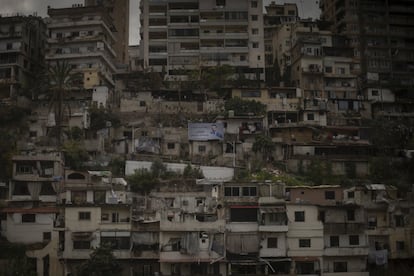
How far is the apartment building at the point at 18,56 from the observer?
61.7 m

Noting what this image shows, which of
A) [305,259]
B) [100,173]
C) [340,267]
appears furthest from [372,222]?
[100,173]

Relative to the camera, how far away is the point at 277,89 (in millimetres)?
61594

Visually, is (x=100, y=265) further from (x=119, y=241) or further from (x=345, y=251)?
(x=345, y=251)

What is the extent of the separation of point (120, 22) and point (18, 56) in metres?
18.9

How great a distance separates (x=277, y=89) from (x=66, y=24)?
1040 inches

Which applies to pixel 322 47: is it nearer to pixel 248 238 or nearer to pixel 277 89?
pixel 277 89

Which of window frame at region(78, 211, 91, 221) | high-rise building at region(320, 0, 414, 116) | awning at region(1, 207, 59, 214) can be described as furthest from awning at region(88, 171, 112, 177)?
high-rise building at region(320, 0, 414, 116)

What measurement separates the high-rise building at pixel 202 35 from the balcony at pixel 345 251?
30591 mm

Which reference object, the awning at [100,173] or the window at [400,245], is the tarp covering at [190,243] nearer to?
the awning at [100,173]

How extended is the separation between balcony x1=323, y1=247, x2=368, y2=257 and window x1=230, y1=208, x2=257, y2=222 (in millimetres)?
5763

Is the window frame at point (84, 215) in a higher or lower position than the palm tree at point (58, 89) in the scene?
lower

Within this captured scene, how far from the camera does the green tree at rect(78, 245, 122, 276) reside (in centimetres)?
3703

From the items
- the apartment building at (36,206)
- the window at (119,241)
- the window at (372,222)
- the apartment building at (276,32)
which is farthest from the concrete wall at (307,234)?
the apartment building at (276,32)

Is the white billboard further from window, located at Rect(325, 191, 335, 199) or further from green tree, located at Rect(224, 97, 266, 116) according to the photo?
window, located at Rect(325, 191, 335, 199)
